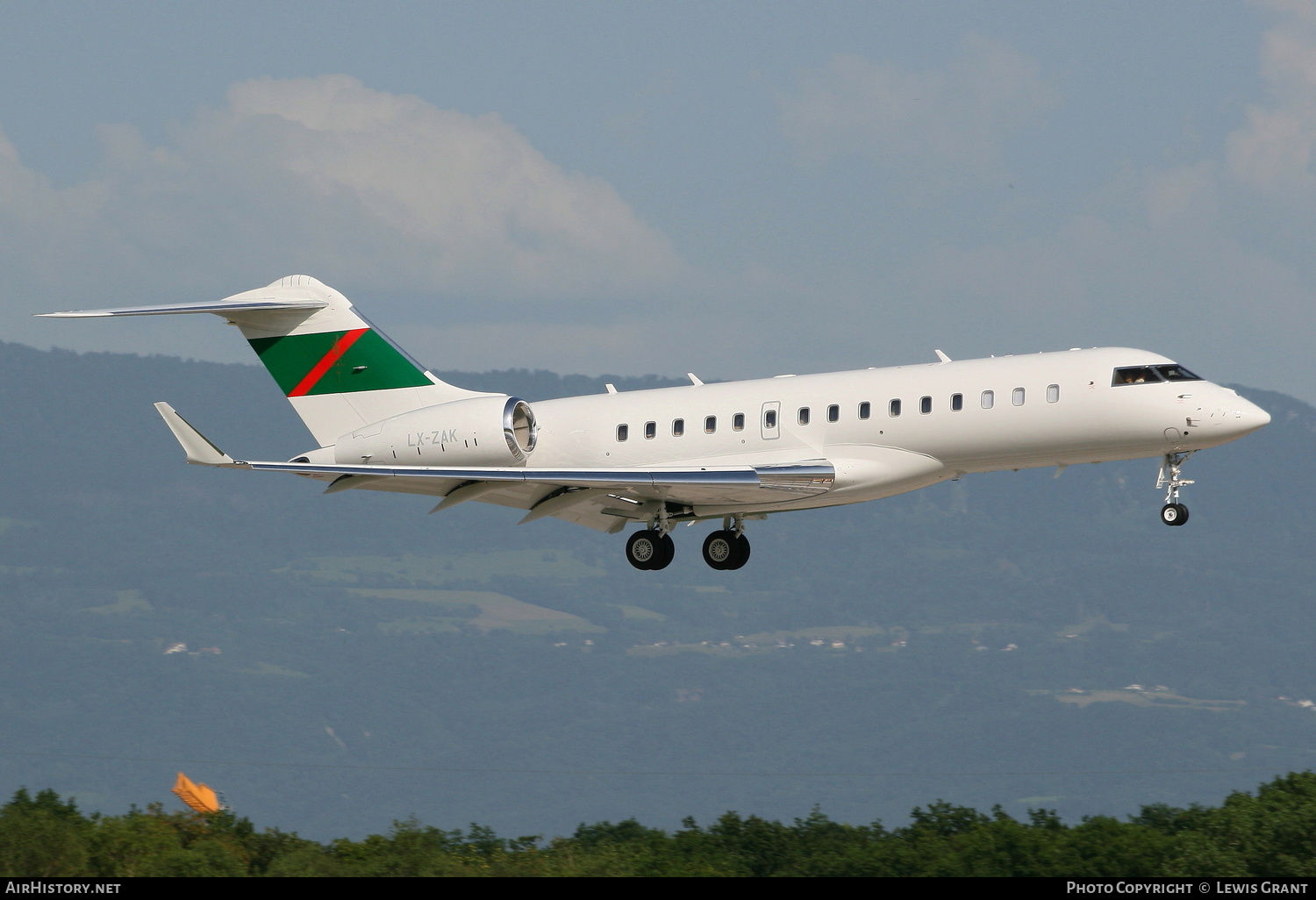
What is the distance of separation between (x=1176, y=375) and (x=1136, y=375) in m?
0.72

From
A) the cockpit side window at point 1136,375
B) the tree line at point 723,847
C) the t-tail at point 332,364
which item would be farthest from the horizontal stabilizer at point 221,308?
the tree line at point 723,847

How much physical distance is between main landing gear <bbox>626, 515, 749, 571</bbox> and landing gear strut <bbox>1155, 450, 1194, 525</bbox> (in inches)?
304

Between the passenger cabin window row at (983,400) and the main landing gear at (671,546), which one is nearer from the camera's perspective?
the passenger cabin window row at (983,400)

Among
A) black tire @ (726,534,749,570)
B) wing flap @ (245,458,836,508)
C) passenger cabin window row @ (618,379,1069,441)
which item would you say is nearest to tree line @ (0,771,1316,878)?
wing flap @ (245,458,836,508)

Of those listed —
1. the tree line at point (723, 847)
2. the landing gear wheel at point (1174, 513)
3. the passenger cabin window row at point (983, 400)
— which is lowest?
the tree line at point (723, 847)

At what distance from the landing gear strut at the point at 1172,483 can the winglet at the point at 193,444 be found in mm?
15557

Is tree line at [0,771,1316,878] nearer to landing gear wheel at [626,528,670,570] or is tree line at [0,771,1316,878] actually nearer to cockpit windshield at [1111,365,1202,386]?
landing gear wheel at [626,528,670,570]

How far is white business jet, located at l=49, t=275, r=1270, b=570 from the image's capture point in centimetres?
2891

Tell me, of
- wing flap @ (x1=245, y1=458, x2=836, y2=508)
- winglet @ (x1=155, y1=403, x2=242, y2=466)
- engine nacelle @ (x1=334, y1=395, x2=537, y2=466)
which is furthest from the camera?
engine nacelle @ (x1=334, y1=395, x2=537, y2=466)

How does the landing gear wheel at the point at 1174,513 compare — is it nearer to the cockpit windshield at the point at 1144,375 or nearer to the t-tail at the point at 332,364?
the cockpit windshield at the point at 1144,375

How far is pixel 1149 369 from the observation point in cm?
2900

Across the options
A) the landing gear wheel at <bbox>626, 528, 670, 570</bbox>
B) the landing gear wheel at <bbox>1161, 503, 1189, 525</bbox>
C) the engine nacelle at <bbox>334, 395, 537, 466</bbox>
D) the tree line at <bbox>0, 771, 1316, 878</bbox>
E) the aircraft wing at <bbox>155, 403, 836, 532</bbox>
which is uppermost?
the engine nacelle at <bbox>334, 395, 537, 466</bbox>

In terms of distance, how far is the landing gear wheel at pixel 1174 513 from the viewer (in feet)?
94.6

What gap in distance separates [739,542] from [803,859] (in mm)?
55445
